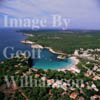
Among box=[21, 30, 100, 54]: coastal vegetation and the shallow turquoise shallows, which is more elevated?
box=[21, 30, 100, 54]: coastal vegetation

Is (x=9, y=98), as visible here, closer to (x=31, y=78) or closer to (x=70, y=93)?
(x=31, y=78)

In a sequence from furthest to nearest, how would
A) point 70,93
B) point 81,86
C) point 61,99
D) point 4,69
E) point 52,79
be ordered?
point 4,69
point 52,79
point 81,86
point 70,93
point 61,99

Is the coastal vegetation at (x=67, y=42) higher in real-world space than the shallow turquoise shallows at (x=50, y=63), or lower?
higher

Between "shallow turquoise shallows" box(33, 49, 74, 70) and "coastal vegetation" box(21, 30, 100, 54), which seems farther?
"coastal vegetation" box(21, 30, 100, 54)

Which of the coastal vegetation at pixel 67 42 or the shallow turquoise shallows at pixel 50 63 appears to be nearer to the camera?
the shallow turquoise shallows at pixel 50 63

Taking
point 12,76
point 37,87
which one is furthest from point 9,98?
point 12,76

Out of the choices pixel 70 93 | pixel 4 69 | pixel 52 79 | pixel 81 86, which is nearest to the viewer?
pixel 70 93

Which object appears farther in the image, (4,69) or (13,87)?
(4,69)

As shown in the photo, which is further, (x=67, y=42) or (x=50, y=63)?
(x=67, y=42)

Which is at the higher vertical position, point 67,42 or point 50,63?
point 67,42
